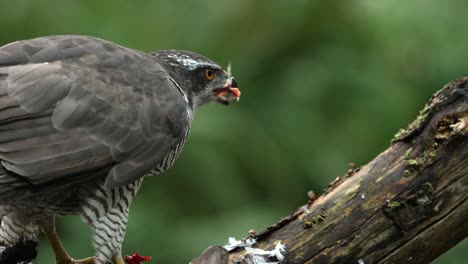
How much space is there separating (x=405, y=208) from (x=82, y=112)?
5.11ft

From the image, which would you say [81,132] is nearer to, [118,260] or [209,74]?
[118,260]

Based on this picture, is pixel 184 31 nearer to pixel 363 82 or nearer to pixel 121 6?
pixel 121 6

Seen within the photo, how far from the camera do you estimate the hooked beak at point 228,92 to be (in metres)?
5.77

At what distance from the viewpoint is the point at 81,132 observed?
488 cm

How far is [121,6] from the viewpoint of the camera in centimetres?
728

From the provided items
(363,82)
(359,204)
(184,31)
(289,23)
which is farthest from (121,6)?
(359,204)

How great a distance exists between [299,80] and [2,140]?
9.35ft

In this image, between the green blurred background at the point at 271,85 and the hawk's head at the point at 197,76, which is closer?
the hawk's head at the point at 197,76

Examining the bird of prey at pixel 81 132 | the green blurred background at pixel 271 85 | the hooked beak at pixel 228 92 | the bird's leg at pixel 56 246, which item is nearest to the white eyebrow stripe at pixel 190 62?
the hooked beak at pixel 228 92

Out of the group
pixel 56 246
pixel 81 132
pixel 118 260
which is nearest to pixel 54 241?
pixel 56 246

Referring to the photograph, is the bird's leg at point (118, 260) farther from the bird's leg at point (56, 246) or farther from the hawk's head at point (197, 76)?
the hawk's head at point (197, 76)

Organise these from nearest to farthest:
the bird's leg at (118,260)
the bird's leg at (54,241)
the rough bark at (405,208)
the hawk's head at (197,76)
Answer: the rough bark at (405,208)
the bird's leg at (118,260)
the bird's leg at (54,241)
the hawk's head at (197,76)

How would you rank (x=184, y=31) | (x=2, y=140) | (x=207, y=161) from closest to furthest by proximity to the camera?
1. (x=2, y=140)
2. (x=207, y=161)
3. (x=184, y=31)

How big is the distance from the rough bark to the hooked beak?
3.64 ft
